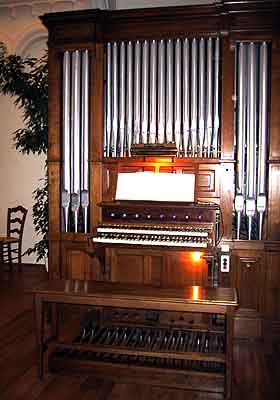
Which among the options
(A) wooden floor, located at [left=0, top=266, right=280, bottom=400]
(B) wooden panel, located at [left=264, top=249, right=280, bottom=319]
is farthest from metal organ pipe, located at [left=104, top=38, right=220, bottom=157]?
(A) wooden floor, located at [left=0, top=266, right=280, bottom=400]

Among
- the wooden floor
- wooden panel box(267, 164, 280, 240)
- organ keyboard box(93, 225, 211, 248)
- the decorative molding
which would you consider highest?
the decorative molding

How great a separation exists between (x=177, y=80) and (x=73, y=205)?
1719mm

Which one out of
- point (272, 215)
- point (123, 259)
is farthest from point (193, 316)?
point (272, 215)

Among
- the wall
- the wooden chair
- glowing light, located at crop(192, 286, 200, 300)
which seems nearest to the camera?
glowing light, located at crop(192, 286, 200, 300)

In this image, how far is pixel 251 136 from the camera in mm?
4500

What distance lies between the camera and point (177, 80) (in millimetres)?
4641

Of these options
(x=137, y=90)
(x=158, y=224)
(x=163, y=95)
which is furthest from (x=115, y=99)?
(x=158, y=224)

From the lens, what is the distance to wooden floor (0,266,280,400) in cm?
327

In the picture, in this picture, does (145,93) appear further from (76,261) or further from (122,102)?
(76,261)

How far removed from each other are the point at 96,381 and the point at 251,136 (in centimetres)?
270

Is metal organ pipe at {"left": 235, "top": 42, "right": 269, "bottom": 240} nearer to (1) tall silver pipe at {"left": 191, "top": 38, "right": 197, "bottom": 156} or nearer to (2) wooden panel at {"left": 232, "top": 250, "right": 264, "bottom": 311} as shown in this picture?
(2) wooden panel at {"left": 232, "top": 250, "right": 264, "bottom": 311}

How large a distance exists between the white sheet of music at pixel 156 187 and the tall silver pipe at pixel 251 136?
582mm

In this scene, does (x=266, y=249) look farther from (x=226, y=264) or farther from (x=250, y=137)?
(x=250, y=137)

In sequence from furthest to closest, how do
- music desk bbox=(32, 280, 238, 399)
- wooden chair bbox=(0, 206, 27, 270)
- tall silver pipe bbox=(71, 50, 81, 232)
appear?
wooden chair bbox=(0, 206, 27, 270) < tall silver pipe bbox=(71, 50, 81, 232) < music desk bbox=(32, 280, 238, 399)
